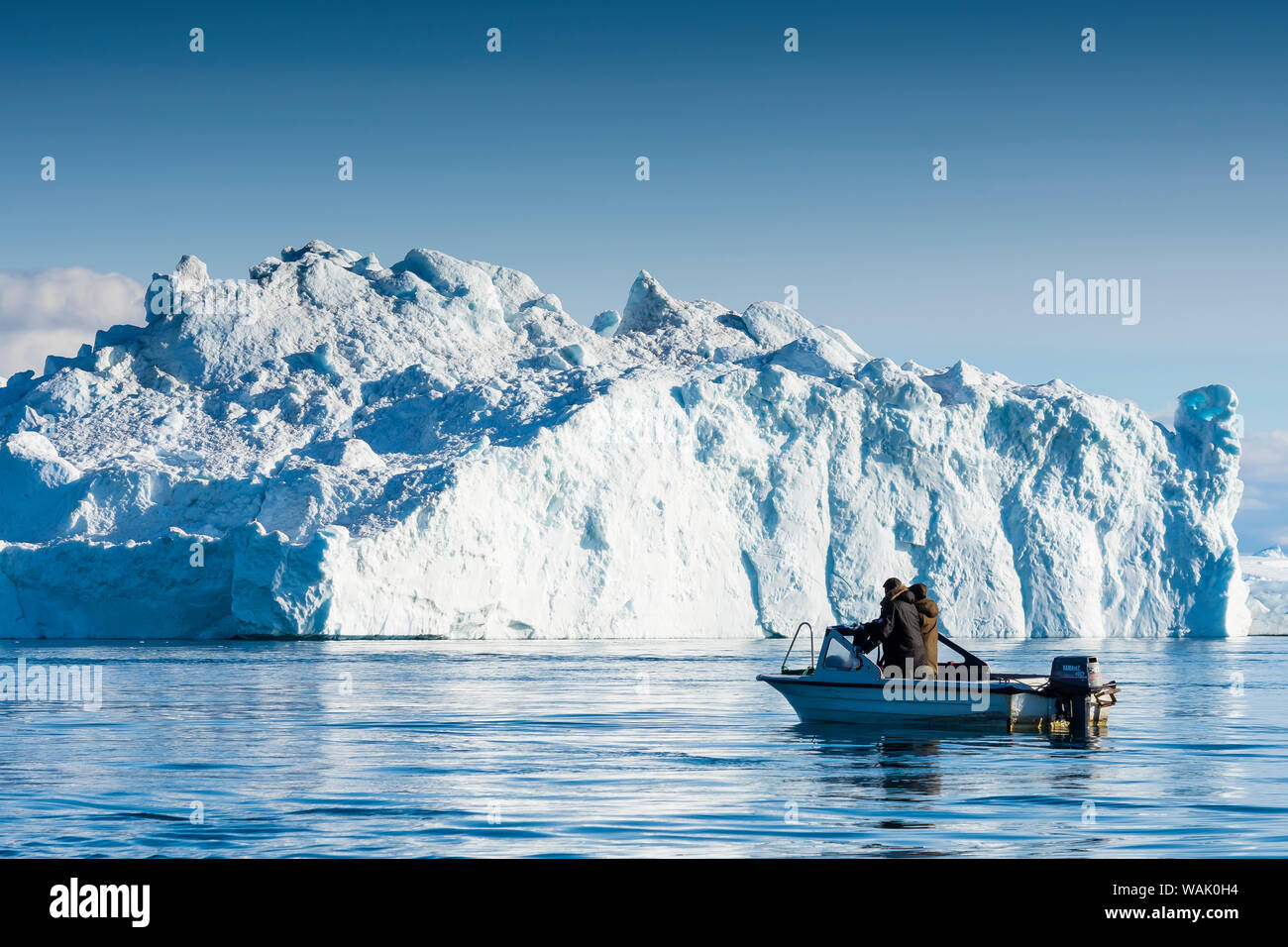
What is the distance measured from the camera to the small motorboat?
15281mm

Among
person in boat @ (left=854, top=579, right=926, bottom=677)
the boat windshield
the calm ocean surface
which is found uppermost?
person in boat @ (left=854, top=579, right=926, bottom=677)

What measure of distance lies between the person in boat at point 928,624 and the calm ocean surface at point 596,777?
2.80ft

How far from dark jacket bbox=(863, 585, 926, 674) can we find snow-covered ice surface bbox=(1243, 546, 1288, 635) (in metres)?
58.2

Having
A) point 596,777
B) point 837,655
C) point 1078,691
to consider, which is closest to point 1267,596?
point 1078,691

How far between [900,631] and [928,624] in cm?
39

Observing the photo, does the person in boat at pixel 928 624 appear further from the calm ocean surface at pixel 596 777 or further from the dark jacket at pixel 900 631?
Result: the calm ocean surface at pixel 596 777

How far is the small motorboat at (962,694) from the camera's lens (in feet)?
50.1

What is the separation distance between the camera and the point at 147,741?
14656 mm

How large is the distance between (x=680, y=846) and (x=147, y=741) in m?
8.44

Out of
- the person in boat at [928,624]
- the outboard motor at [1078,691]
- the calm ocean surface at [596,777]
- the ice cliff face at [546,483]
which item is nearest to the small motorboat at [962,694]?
the outboard motor at [1078,691]

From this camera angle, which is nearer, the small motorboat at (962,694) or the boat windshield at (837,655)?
the small motorboat at (962,694)

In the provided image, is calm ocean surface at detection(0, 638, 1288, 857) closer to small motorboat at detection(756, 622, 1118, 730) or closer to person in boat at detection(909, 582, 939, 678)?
small motorboat at detection(756, 622, 1118, 730)

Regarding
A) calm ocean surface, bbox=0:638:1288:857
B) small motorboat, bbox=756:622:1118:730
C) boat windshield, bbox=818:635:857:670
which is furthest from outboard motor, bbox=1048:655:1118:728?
boat windshield, bbox=818:635:857:670

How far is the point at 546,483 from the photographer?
4662 centimetres
